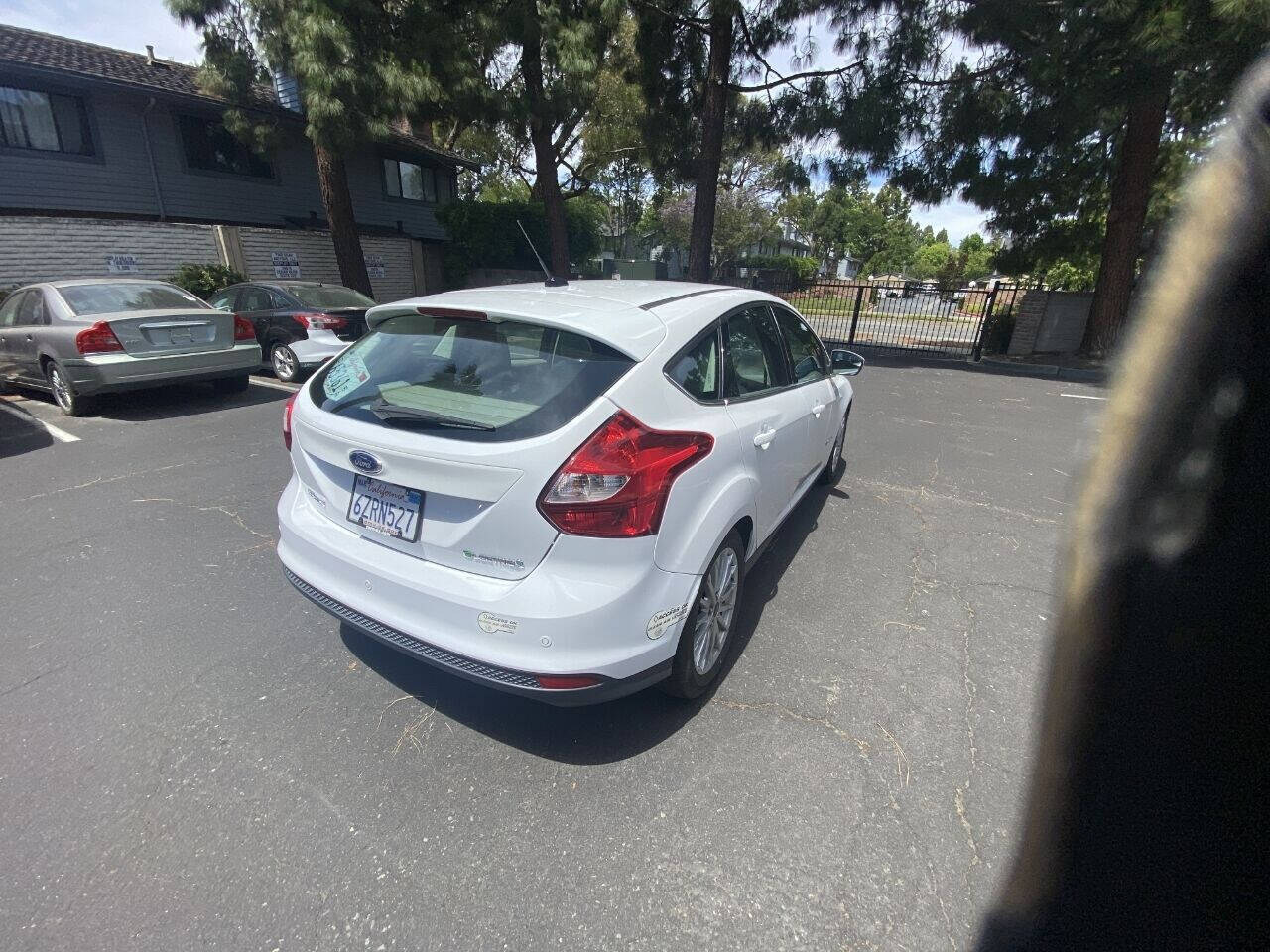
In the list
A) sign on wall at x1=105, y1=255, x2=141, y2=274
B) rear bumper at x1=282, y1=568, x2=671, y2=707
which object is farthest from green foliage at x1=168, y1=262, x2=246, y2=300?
rear bumper at x1=282, y1=568, x2=671, y2=707

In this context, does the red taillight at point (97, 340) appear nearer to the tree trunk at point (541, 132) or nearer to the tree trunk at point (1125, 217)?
the tree trunk at point (541, 132)

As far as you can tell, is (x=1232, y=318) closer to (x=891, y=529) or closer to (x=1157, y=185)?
(x=891, y=529)

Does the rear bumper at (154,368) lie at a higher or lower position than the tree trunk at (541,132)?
lower

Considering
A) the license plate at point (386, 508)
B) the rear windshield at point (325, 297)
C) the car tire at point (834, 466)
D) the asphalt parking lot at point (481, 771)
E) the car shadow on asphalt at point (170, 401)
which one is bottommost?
the asphalt parking lot at point (481, 771)

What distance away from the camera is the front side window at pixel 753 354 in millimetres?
2824

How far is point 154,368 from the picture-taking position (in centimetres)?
654

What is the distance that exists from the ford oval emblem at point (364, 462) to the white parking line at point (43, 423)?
5399 mm

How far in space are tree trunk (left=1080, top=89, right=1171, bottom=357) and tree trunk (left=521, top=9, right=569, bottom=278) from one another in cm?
1038

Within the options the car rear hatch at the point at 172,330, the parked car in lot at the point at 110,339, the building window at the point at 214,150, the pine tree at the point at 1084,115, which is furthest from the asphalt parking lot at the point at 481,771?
the building window at the point at 214,150

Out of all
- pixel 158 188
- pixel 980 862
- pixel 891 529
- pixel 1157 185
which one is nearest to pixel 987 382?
pixel 1157 185

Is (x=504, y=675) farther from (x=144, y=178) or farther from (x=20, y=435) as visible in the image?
(x=144, y=178)

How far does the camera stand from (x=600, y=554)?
2.01m

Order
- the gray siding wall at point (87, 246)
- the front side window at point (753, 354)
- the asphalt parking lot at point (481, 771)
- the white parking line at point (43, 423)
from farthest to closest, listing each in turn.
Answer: the gray siding wall at point (87, 246)
the white parking line at point (43, 423)
the front side window at point (753, 354)
the asphalt parking lot at point (481, 771)

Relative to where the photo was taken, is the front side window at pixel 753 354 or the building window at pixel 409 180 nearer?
the front side window at pixel 753 354
